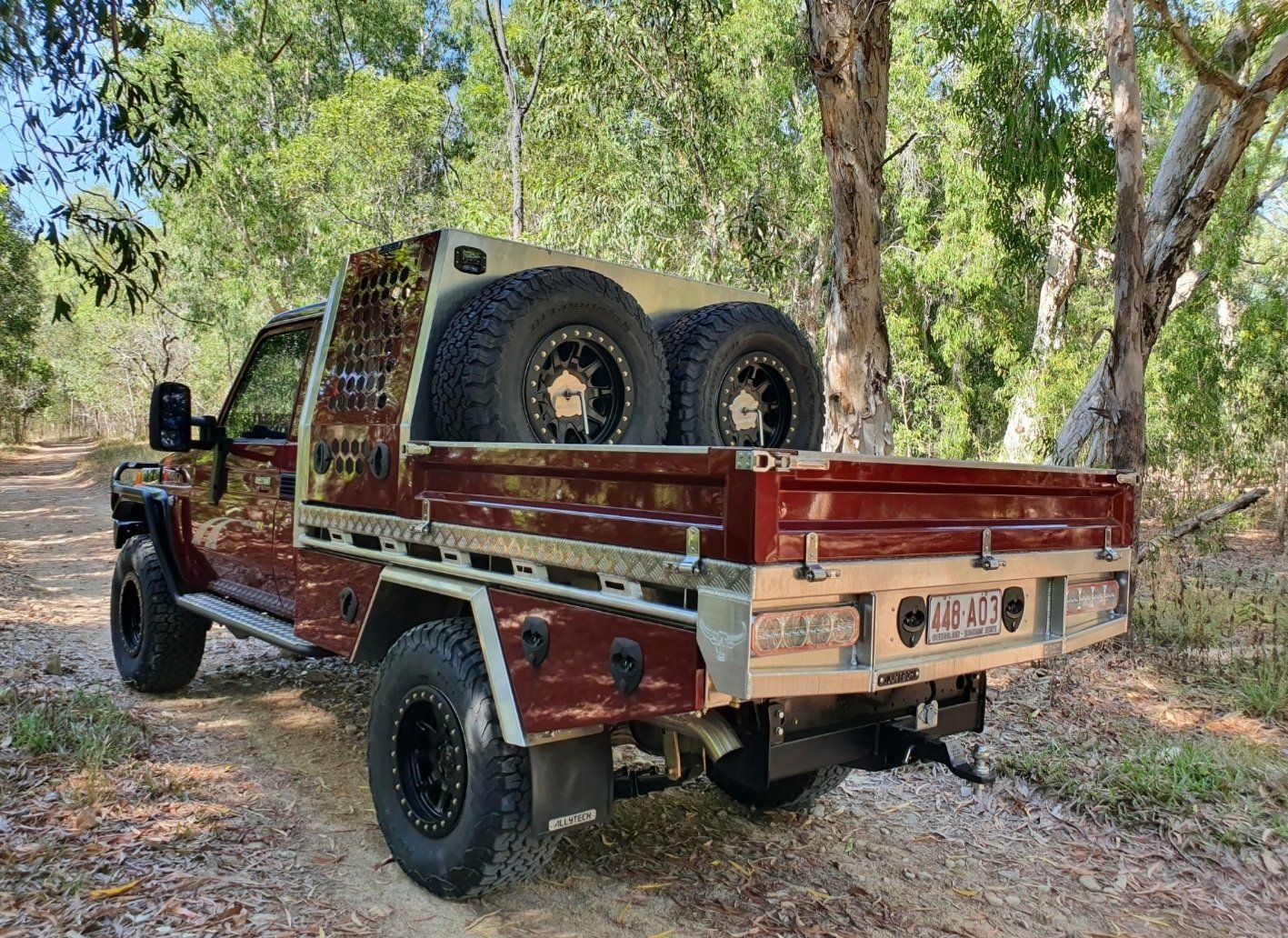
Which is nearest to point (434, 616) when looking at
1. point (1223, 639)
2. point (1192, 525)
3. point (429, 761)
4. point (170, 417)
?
point (429, 761)

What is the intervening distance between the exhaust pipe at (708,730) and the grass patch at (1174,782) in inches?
99.3

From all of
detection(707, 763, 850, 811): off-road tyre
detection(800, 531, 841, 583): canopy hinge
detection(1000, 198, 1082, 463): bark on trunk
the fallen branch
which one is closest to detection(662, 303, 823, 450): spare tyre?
detection(707, 763, 850, 811): off-road tyre

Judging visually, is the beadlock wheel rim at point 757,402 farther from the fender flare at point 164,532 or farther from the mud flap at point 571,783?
the fender flare at point 164,532

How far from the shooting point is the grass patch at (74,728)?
166 inches

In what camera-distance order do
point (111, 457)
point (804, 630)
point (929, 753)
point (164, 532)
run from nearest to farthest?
point (804, 630)
point (929, 753)
point (164, 532)
point (111, 457)

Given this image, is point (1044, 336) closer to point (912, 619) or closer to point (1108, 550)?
point (1108, 550)

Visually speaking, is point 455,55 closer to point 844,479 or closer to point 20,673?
point 20,673

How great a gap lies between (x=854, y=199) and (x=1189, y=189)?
8.22ft

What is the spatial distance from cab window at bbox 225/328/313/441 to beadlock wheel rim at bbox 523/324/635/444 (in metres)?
1.57

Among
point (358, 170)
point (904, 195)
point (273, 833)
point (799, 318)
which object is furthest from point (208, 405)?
point (273, 833)

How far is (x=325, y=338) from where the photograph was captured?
423 cm

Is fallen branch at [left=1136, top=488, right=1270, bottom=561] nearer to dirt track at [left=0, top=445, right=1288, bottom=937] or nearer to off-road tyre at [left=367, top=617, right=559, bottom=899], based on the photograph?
dirt track at [left=0, top=445, right=1288, bottom=937]

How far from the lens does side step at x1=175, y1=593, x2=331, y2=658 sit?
4.14 meters

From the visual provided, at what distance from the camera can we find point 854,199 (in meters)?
6.75
